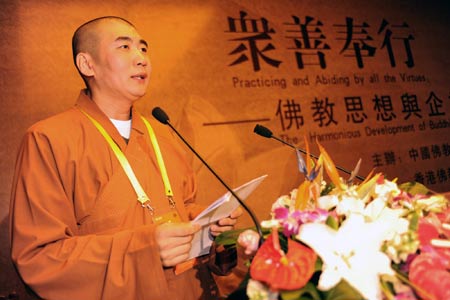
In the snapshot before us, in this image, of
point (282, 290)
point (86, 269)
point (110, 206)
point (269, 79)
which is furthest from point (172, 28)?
point (282, 290)

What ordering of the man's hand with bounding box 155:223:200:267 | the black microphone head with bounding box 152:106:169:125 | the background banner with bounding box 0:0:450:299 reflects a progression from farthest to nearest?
the background banner with bounding box 0:0:450:299 < the black microphone head with bounding box 152:106:169:125 < the man's hand with bounding box 155:223:200:267

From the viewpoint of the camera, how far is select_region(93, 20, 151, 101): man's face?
139 cm

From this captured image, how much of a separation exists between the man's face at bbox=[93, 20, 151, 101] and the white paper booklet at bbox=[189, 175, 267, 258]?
61cm

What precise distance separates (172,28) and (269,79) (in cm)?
81

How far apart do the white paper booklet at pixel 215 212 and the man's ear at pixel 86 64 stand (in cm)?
79

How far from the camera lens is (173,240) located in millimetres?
988

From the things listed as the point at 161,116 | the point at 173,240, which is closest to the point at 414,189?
the point at 173,240

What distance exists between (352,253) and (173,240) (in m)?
0.56

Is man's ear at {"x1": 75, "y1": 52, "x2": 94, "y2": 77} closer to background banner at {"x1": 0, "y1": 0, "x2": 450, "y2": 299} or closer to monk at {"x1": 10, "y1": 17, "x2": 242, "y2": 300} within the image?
monk at {"x1": 10, "y1": 17, "x2": 242, "y2": 300}

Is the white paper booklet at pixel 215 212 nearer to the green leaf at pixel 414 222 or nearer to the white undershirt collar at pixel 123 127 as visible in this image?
the green leaf at pixel 414 222

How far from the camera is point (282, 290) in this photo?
0.52m

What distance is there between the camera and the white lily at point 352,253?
1.72 ft

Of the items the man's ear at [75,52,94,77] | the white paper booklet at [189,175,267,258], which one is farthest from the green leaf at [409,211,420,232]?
the man's ear at [75,52,94,77]

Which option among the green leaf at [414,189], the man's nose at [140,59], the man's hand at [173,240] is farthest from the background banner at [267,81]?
the green leaf at [414,189]
